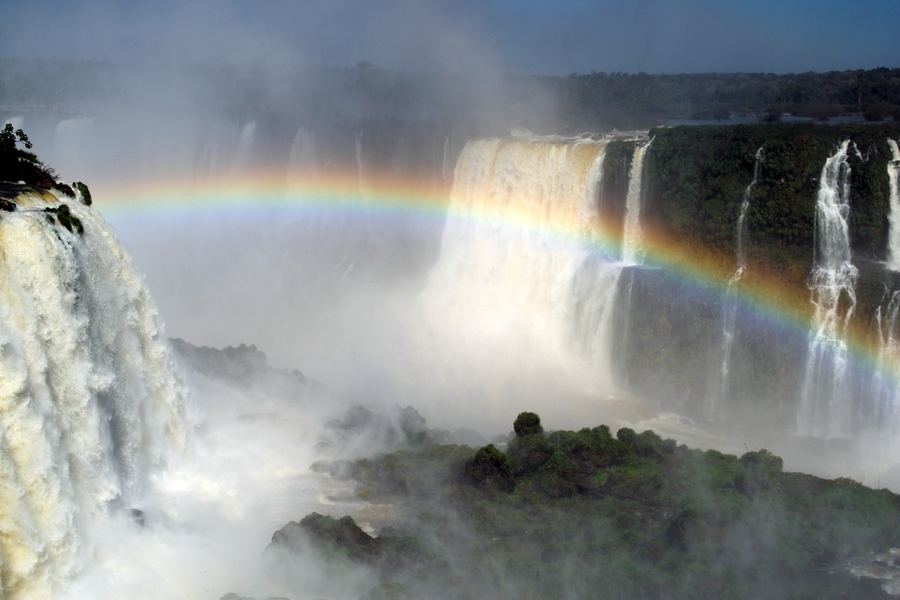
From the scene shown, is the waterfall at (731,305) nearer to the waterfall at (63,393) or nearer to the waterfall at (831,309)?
the waterfall at (831,309)

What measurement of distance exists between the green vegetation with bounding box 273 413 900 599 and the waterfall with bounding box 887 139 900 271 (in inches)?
215

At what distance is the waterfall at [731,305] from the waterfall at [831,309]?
140cm

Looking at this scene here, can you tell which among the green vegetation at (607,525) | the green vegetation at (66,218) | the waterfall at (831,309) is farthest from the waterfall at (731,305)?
the green vegetation at (66,218)

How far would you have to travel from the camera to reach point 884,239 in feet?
52.4

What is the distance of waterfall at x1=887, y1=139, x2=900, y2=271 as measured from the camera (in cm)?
1576

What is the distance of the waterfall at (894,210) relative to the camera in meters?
15.8

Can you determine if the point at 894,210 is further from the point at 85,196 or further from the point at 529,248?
the point at 85,196

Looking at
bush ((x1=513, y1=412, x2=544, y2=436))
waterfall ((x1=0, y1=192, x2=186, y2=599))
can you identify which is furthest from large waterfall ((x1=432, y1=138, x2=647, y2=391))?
waterfall ((x1=0, y1=192, x2=186, y2=599))

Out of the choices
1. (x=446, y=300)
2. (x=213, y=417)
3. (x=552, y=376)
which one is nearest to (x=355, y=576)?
(x=213, y=417)

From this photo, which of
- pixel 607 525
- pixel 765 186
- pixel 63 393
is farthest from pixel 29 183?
pixel 765 186

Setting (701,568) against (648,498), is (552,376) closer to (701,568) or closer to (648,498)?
(648,498)

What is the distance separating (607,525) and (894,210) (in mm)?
8941

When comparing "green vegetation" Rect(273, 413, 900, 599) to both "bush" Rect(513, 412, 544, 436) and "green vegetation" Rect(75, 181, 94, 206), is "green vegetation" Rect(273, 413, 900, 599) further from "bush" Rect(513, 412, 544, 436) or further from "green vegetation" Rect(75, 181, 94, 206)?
"green vegetation" Rect(75, 181, 94, 206)

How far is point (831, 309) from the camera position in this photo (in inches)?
633
